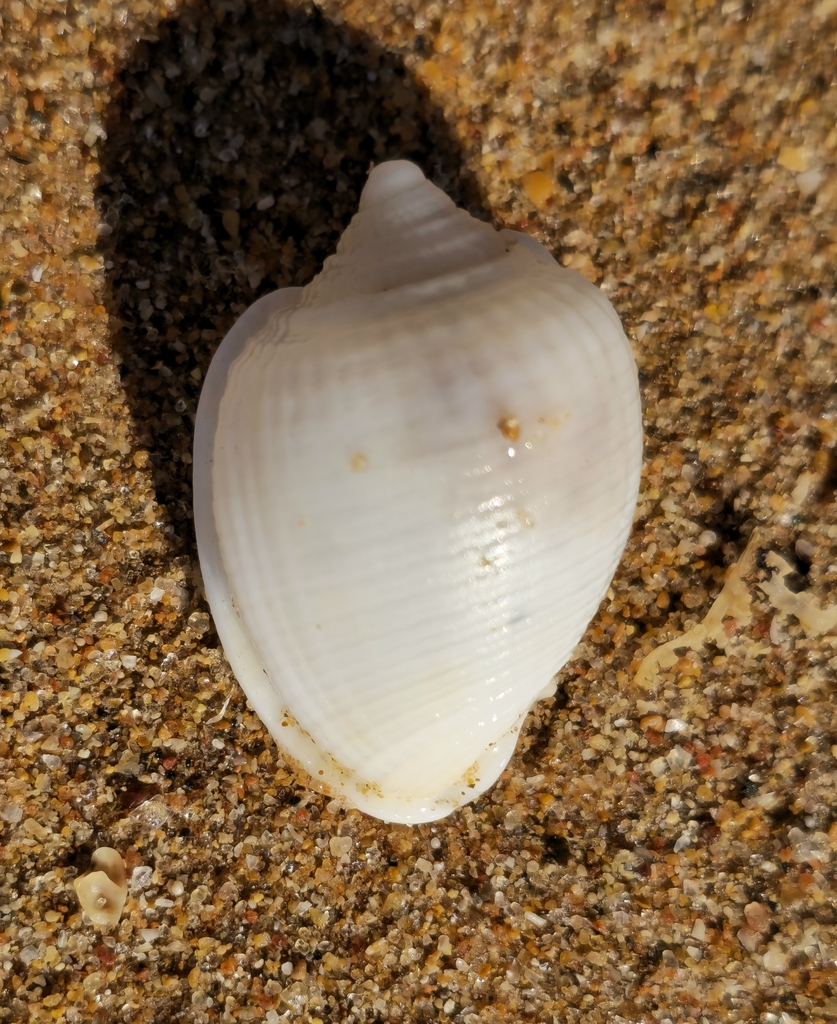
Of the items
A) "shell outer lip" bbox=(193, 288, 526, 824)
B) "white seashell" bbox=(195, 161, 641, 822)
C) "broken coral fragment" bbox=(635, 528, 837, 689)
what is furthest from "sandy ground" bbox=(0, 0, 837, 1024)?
"white seashell" bbox=(195, 161, 641, 822)

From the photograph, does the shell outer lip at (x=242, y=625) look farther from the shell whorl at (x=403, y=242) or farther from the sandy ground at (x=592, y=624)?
the shell whorl at (x=403, y=242)

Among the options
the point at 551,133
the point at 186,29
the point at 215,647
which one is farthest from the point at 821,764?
the point at 186,29

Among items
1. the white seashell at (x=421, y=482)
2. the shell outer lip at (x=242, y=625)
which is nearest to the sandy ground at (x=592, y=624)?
the shell outer lip at (x=242, y=625)

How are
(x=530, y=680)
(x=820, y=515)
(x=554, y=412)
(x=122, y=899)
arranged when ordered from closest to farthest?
(x=554, y=412), (x=530, y=680), (x=122, y=899), (x=820, y=515)

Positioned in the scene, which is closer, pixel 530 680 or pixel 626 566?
pixel 530 680

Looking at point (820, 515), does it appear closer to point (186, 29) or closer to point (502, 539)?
point (502, 539)

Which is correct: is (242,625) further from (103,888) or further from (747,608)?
(747,608)
